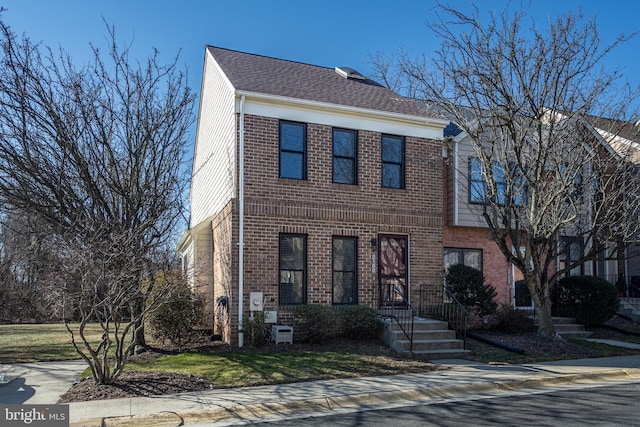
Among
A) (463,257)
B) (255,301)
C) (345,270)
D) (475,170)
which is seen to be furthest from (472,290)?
(255,301)

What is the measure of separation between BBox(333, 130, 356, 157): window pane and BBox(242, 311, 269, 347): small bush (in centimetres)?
466

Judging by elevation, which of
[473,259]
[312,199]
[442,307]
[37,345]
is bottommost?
[37,345]

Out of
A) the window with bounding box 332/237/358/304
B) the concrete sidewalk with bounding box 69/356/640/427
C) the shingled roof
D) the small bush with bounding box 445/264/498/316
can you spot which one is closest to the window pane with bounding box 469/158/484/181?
the shingled roof

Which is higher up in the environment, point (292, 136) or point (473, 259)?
point (292, 136)

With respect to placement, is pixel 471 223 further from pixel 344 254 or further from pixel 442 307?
pixel 344 254

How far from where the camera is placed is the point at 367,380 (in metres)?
9.20

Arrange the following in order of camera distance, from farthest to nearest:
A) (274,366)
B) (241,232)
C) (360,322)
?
(360,322), (241,232), (274,366)

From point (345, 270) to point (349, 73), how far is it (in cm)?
714

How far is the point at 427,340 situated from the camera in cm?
1210

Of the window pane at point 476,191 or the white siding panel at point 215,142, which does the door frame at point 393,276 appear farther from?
the white siding panel at point 215,142

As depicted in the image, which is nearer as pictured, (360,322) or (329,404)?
(329,404)

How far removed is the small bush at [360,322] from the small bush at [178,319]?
342 cm

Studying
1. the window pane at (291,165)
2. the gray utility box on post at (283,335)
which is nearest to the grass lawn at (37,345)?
the gray utility box on post at (283,335)

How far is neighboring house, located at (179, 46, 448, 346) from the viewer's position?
12.7 meters
